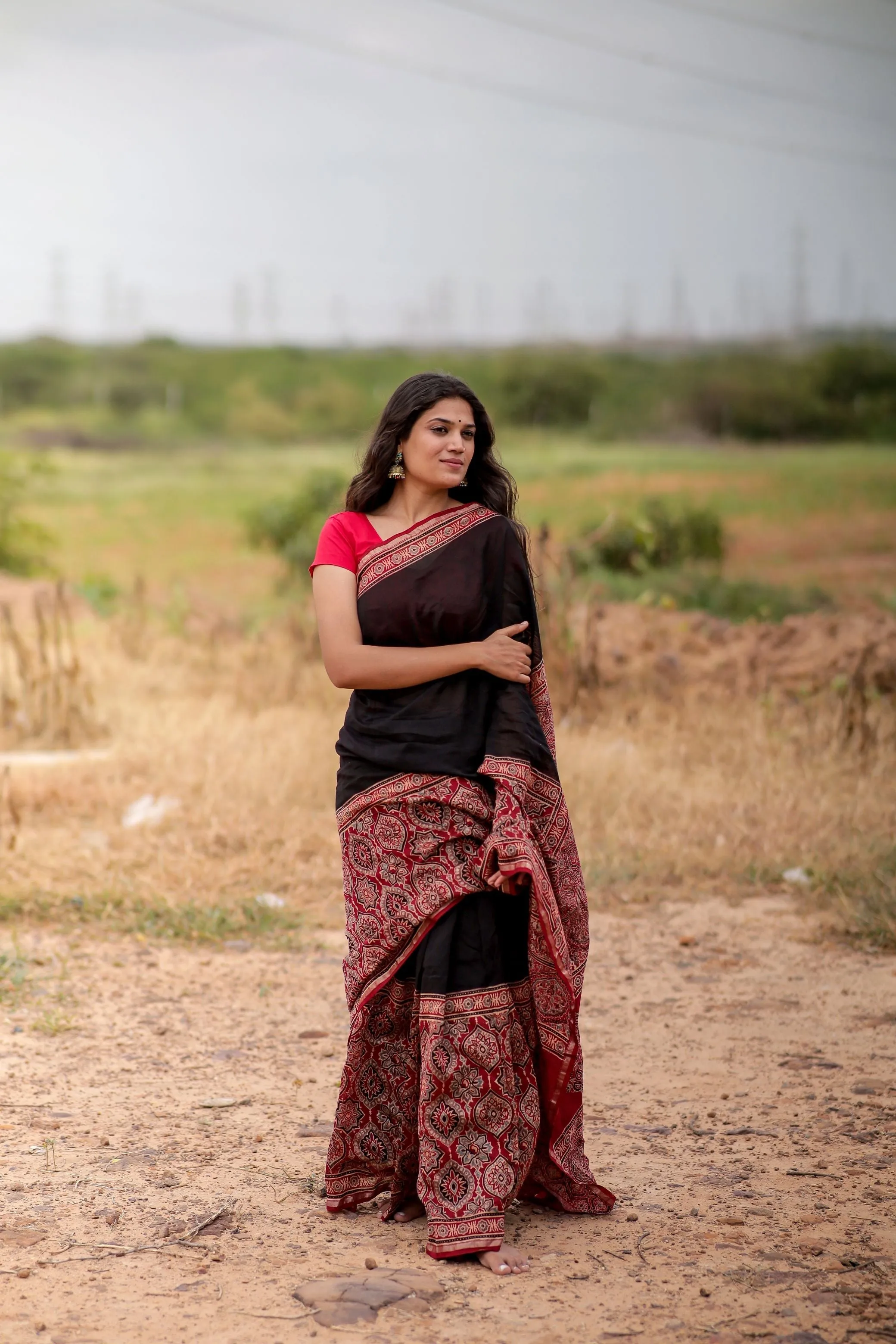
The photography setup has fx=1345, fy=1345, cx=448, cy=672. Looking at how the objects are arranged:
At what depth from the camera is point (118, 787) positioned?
6.21m

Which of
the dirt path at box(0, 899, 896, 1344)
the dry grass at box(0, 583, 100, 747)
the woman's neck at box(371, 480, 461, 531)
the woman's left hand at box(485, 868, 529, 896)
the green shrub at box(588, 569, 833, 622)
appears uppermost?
the woman's neck at box(371, 480, 461, 531)

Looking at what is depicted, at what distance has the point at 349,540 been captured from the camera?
2.73 metres

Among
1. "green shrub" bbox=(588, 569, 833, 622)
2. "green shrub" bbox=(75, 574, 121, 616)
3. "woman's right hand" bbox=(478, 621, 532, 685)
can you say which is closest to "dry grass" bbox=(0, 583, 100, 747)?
"green shrub" bbox=(75, 574, 121, 616)

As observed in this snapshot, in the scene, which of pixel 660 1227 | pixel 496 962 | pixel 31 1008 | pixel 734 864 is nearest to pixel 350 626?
pixel 496 962

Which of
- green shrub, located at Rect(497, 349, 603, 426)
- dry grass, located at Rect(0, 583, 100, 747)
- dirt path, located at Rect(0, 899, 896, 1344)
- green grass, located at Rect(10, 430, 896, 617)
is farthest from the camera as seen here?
green shrub, located at Rect(497, 349, 603, 426)

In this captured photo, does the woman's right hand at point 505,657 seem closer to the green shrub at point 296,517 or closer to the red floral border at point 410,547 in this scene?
the red floral border at point 410,547

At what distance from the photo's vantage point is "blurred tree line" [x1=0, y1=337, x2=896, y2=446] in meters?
15.1

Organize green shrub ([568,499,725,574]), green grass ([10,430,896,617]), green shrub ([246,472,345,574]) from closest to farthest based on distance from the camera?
1. green shrub ([568,499,725,574])
2. green shrub ([246,472,345,574])
3. green grass ([10,430,896,617])

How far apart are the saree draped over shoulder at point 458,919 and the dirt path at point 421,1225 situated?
0.51ft

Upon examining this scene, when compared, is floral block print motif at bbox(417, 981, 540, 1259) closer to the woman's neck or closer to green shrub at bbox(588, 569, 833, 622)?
the woman's neck

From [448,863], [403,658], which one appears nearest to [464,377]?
[403,658]

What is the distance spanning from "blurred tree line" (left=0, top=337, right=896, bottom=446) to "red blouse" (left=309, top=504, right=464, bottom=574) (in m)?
12.7

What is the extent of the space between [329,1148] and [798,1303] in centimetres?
95

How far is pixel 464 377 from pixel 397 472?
12268mm
